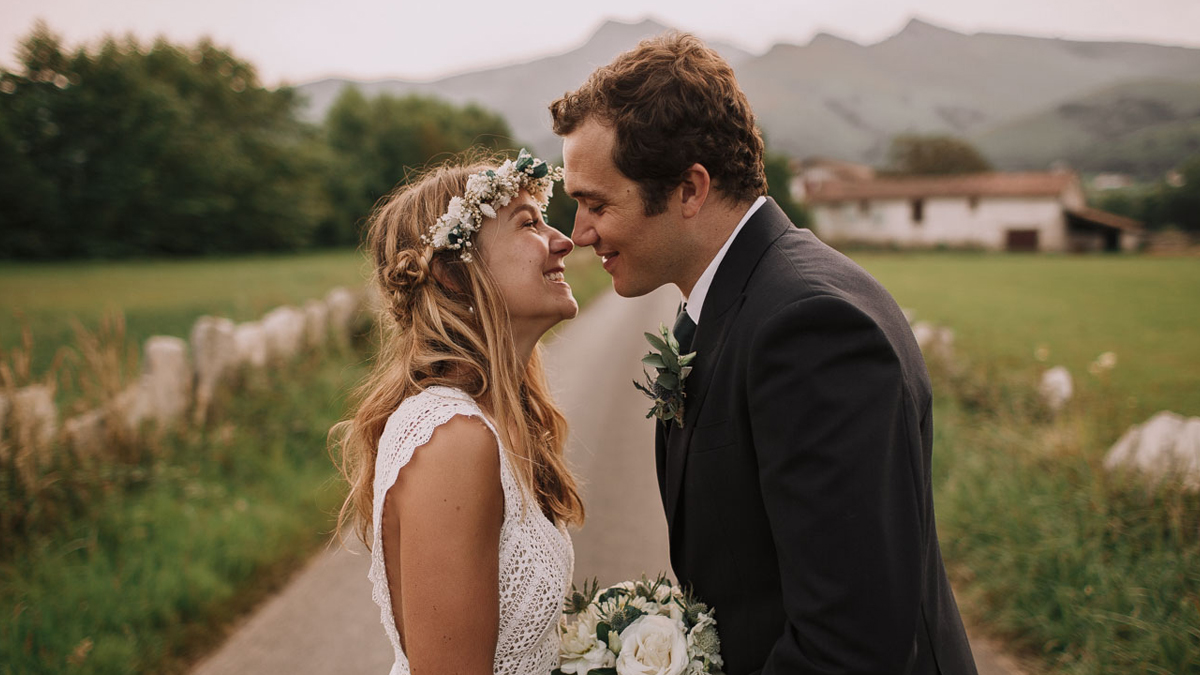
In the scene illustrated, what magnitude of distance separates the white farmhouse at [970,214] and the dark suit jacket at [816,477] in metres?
60.7

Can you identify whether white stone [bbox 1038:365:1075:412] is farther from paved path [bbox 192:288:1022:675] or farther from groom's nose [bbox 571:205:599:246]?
groom's nose [bbox 571:205:599:246]

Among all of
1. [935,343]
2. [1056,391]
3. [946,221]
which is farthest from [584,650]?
[946,221]

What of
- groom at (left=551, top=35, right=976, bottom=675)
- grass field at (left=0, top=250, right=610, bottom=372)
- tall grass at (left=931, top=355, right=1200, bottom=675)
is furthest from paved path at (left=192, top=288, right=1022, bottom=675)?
grass field at (left=0, top=250, right=610, bottom=372)

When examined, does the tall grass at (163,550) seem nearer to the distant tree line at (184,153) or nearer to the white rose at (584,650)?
the white rose at (584,650)

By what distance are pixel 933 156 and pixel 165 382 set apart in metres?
108

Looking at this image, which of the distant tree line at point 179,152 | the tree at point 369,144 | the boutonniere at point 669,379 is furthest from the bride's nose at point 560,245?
the tree at point 369,144

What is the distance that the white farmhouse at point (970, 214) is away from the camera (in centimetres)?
5675

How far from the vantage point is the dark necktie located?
2.42 meters

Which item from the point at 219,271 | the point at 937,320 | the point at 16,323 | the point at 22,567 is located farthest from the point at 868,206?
the point at 22,567

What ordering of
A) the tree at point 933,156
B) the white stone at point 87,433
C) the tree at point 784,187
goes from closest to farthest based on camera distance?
the white stone at point 87,433
the tree at point 784,187
the tree at point 933,156

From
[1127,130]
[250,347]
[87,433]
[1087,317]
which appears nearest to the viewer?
[87,433]

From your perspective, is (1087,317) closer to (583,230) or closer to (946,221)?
(583,230)

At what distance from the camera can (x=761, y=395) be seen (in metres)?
1.68

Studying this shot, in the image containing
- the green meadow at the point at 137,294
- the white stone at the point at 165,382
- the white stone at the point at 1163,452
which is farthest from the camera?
the green meadow at the point at 137,294
